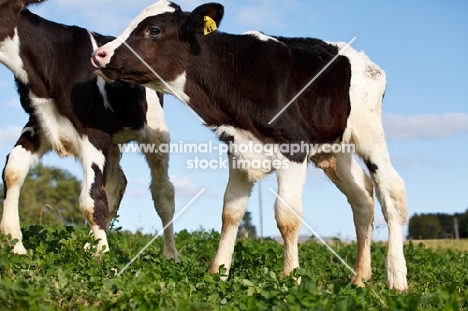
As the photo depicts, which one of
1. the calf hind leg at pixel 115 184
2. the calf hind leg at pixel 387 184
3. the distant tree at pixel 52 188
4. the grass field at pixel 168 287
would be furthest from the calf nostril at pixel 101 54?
the distant tree at pixel 52 188

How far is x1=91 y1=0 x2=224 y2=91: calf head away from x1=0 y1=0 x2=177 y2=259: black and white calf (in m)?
0.78

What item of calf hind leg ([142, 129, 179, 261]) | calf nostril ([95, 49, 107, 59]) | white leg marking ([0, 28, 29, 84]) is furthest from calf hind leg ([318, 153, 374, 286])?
white leg marking ([0, 28, 29, 84])

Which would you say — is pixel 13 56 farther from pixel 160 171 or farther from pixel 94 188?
pixel 160 171

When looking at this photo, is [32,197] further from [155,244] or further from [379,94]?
[379,94]

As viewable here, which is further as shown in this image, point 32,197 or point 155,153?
point 32,197

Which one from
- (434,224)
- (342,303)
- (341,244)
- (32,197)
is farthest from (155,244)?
(32,197)

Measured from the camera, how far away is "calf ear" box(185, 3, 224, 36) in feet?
28.0

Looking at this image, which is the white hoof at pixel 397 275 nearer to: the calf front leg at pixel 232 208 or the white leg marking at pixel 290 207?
the white leg marking at pixel 290 207

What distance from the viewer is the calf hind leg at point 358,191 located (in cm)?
976

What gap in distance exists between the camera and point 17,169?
912 centimetres

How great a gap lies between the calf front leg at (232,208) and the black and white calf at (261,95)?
0.04 ft

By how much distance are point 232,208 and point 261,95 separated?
1.37 meters

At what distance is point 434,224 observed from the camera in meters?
34.2

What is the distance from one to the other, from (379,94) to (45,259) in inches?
180
